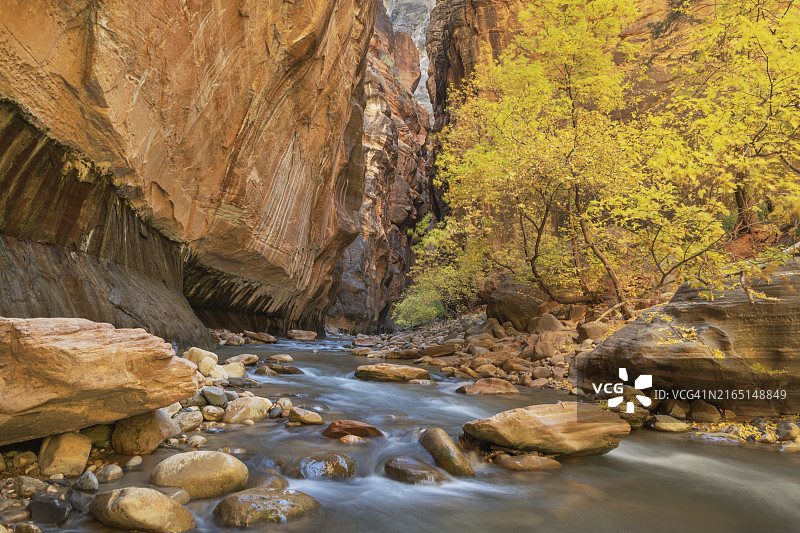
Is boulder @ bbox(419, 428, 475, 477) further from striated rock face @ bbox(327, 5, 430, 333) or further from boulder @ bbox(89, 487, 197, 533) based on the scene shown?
striated rock face @ bbox(327, 5, 430, 333)

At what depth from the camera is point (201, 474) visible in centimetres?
402

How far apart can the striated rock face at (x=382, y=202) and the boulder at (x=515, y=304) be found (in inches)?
632

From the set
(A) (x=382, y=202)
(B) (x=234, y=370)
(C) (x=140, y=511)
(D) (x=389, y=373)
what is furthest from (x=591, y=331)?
(A) (x=382, y=202)

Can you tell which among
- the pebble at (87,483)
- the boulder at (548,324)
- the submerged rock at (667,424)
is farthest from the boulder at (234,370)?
the boulder at (548,324)

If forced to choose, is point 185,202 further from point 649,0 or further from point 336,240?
point 649,0

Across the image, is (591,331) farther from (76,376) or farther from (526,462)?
(76,376)

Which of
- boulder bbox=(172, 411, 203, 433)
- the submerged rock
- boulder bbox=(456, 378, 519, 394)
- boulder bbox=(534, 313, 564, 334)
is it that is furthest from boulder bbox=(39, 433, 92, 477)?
boulder bbox=(534, 313, 564, 334)

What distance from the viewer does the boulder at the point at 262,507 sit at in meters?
3.66

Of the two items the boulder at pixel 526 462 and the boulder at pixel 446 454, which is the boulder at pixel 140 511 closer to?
the boulder at pixel 446 454

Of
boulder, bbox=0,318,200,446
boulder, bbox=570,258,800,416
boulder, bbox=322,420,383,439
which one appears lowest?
boulder, bbox=322,420,383,439

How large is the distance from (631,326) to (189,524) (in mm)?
7979

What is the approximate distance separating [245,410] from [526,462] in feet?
11.9

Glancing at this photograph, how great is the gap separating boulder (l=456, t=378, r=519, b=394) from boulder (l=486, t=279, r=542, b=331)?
23.9ft

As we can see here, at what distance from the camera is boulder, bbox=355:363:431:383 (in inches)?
432
